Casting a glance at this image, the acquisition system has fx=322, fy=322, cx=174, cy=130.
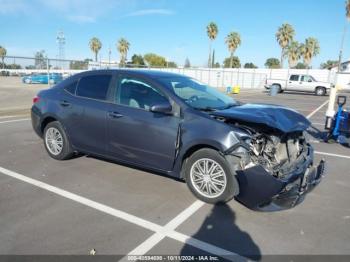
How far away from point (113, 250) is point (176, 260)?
628 millimetres

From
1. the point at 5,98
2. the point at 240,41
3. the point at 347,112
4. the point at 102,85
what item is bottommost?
the point at 5,98

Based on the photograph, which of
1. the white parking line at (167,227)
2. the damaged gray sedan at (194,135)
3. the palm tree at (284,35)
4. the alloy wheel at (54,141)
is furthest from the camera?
the palm tree at (284,35)

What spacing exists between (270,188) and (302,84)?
2928 cm

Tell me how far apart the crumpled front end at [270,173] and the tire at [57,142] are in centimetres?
313

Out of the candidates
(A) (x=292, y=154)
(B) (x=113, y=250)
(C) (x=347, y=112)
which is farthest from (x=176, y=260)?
(C) (x=347, y=112)

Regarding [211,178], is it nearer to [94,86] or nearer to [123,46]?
[94,86]

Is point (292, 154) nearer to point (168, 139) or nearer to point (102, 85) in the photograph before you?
point (168, 139)

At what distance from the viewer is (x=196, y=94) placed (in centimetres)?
500

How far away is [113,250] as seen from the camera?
314 cm

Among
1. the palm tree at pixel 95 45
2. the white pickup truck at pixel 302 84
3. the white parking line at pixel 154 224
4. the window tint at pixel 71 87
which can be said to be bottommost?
the white parking line at pixel 154 224

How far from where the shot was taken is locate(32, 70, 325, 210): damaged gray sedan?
396 centimetres

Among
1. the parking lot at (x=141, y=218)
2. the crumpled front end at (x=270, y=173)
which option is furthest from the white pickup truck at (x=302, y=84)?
the crumpled front end at (x=270, y=173)

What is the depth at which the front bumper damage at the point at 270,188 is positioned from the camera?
3762mm

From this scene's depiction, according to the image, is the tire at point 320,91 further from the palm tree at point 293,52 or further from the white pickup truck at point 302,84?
the palm tree at point 293,52
